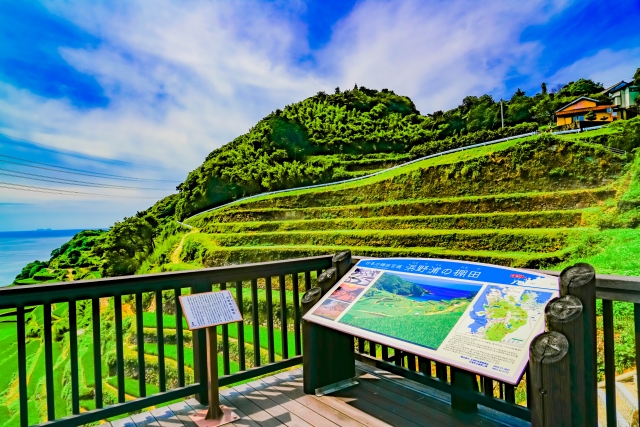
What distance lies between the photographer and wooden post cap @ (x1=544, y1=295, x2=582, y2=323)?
3.91ft

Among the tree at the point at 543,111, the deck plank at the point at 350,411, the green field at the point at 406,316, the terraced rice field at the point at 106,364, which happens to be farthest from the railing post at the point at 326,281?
the tree at the point at 543,111

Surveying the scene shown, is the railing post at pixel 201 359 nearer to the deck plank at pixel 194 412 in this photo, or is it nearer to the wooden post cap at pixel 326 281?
the deck plank at pixel 194 412

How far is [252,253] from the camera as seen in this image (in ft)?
81.1

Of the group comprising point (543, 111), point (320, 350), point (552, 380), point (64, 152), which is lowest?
point (320, 350)

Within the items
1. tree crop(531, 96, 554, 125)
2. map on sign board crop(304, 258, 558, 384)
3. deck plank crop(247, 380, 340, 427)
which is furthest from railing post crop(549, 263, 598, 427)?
tree crop(531, 96, 554, 125)

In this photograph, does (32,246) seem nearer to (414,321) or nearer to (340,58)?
(340,58)

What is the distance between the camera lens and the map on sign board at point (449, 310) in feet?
4.35

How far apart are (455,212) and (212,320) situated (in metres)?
19.7

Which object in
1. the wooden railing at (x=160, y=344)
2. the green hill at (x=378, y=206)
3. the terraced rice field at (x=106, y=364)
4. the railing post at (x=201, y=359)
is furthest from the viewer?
the green hill at (x=378, y=206)

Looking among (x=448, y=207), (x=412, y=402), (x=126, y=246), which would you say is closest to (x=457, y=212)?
(x=448, y=207)

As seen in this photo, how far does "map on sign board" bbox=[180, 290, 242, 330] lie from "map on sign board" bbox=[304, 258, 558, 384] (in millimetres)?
460

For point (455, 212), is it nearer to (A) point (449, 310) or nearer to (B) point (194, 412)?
(A) point (449, 310)

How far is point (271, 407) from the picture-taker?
2111 mm

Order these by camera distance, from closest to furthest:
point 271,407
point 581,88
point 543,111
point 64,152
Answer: point 271,407
point 581,88
point 543,111
point 64,152
